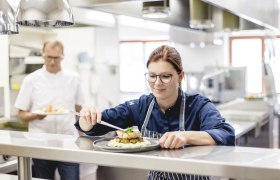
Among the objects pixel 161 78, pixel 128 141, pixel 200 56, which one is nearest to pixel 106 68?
pixel 200 56

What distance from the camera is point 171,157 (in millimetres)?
1306

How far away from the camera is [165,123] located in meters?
1.95

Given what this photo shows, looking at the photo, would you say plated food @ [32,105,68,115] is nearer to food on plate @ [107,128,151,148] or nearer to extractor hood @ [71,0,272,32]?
extractor hood @ [71,0,272,32]

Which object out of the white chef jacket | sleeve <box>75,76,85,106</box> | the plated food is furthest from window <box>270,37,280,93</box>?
the plated food

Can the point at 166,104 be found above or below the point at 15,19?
below

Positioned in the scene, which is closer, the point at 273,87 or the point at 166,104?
the point at 166,104

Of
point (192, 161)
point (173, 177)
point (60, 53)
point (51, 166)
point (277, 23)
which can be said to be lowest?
point (51, 166)

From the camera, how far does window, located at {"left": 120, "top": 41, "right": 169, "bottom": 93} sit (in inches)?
471

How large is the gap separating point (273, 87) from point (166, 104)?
3781 mm

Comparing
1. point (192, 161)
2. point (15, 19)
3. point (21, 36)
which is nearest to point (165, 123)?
point (192, 161)

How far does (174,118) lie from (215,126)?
0.24 meters

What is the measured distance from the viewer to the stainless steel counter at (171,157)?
1.20m

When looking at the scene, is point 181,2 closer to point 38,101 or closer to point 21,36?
point 38,101

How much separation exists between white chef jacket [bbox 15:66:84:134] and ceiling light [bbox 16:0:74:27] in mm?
1717
